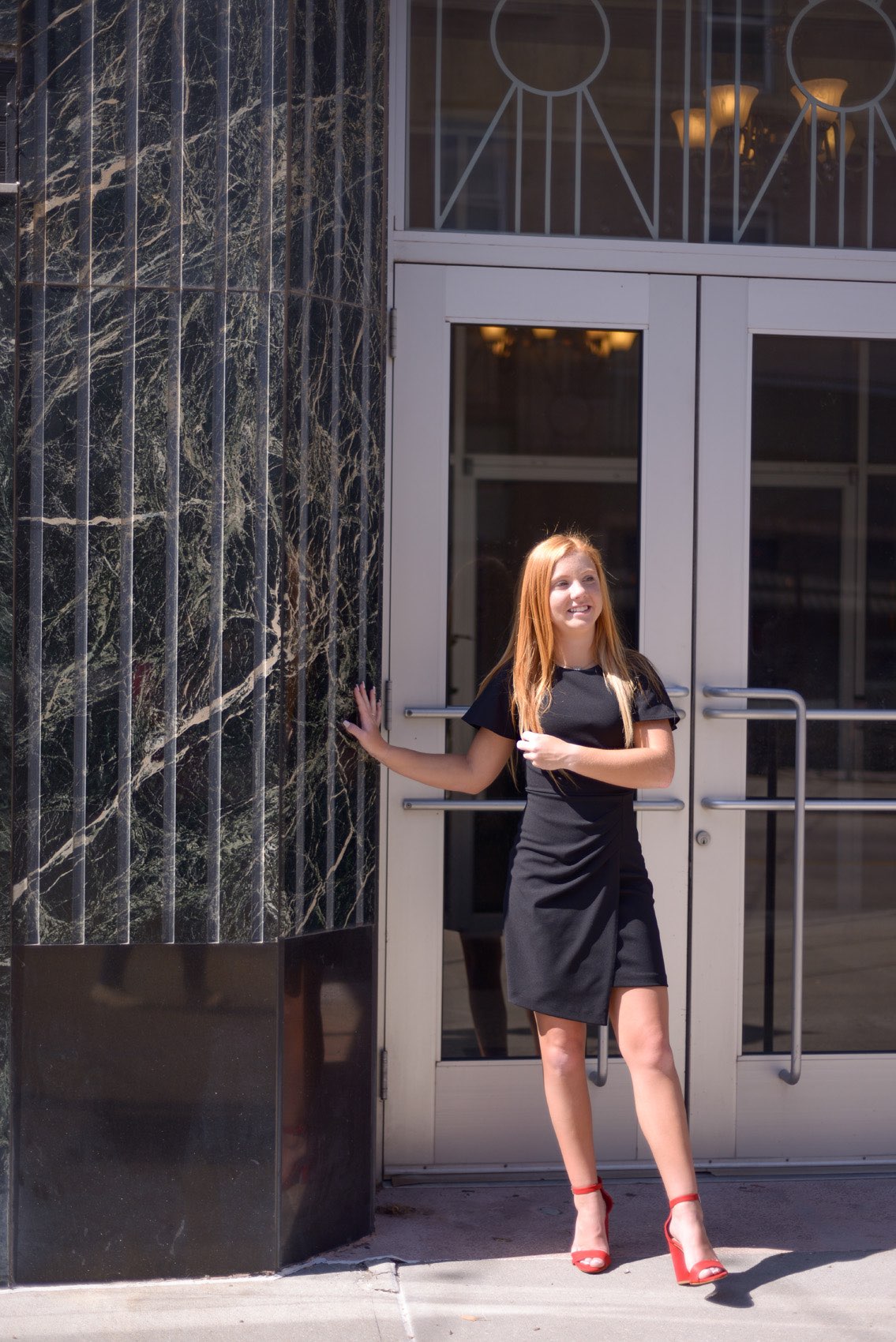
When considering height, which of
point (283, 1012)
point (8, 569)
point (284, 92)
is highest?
point (284, 92)

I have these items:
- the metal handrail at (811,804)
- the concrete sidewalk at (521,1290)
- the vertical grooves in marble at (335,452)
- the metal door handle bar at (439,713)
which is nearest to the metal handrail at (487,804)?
the metal handrail at (811,804)

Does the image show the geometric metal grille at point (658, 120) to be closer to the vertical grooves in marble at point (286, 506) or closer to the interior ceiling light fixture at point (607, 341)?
the interior ceiling light fixture at point (607, 341)

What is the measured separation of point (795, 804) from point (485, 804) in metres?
0.88

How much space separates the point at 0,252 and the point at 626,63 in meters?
1.83

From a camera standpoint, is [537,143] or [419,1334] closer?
[419,1334]

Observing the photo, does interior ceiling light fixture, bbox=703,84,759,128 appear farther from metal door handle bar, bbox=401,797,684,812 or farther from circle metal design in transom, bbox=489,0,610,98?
metal door handle bar, bbox=401,797,684,812

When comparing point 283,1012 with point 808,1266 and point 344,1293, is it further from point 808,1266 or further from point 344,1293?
point 808,1266

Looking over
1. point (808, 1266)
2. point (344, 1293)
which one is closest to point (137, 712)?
point (344, 1293)

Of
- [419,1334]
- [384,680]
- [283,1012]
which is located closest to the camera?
[419,1334]

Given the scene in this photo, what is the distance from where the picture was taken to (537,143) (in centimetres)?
380

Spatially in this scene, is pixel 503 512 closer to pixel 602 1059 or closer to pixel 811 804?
pixel 811 804

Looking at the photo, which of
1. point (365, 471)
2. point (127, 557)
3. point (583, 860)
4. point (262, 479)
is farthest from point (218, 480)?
point (583, 860)

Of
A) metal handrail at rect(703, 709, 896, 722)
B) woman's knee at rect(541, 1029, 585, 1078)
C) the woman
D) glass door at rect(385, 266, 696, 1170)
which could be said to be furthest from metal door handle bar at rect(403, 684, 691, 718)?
woman's knee at rect(541, 1029, 585, 1078)

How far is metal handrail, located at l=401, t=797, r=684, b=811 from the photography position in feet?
12.3
